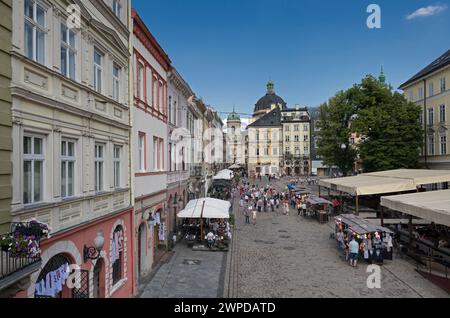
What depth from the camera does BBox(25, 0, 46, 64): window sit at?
272 inches

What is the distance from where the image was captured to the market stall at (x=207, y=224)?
19844mm

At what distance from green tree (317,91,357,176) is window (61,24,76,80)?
38.1 metres

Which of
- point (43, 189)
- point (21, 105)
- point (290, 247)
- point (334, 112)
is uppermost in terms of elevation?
point (334, 112)

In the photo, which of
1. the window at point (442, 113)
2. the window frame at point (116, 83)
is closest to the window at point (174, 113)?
the window frame at point (116, 83)

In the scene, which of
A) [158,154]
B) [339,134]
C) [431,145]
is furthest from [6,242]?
[431,145]

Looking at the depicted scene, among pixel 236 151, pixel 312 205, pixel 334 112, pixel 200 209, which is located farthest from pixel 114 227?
pixel 236 151

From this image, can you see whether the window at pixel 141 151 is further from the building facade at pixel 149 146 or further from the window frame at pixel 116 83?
the window frame at pixel 116 83

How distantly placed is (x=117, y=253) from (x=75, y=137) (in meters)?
4.58

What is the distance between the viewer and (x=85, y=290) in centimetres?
901

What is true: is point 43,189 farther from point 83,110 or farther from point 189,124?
point 189,124

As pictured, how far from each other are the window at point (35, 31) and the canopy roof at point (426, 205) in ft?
40.2

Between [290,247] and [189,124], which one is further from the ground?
[189,124]

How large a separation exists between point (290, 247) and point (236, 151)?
91967mm

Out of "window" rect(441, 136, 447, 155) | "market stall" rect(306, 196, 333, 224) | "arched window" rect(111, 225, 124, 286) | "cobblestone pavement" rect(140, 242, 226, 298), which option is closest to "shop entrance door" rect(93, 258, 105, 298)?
"arched window" rect(111, 225, 124, 286)
